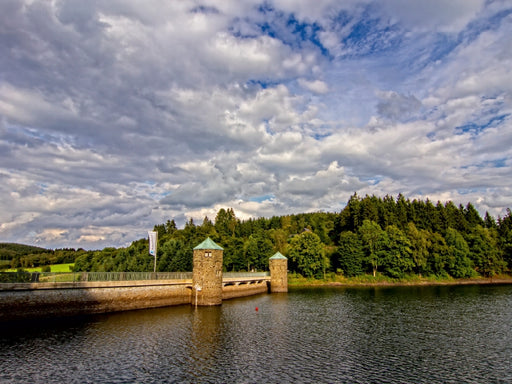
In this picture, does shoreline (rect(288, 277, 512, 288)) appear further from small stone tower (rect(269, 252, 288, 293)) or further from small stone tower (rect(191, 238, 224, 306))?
small stone tower (rect(191, 238, 224, 306))

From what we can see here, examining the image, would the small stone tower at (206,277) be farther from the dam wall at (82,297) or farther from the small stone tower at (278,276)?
Result: the small stone tower at (278,276)

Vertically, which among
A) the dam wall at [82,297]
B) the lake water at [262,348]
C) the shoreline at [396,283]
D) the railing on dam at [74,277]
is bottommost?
the shoreline at [396,283]

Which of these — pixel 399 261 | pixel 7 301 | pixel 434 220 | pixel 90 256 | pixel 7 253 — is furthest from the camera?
pixel 7 253

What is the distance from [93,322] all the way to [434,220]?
10868 cm

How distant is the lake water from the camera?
18.0m

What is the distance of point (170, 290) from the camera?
1758 inches

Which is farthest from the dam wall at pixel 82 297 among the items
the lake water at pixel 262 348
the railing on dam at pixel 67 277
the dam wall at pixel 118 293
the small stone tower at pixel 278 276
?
the small stone tower at pixel 278 276

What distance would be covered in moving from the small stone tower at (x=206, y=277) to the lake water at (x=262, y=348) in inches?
310

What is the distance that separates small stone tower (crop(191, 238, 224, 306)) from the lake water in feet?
25.8

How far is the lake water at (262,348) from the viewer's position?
1803cm

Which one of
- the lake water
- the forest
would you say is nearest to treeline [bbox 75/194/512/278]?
the forest

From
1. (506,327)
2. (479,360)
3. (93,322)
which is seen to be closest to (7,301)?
(93,322)

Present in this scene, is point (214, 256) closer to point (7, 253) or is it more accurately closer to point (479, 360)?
point (479, 360)

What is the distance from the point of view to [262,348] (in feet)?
77.3
